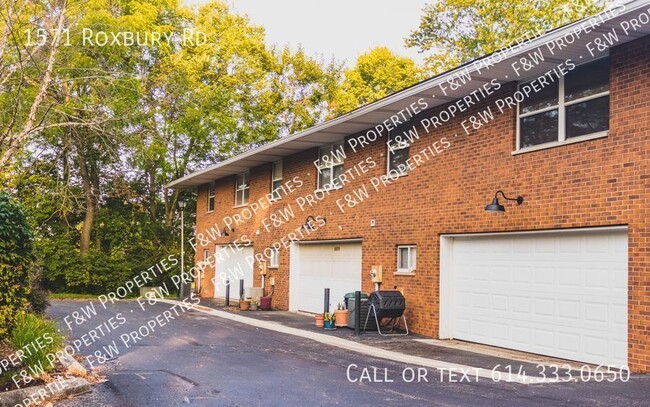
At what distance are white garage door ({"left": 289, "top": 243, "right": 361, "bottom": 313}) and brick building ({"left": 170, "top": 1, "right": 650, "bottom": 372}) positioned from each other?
0.07 metres

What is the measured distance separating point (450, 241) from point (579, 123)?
401 centimetres

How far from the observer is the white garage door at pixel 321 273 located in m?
18.4

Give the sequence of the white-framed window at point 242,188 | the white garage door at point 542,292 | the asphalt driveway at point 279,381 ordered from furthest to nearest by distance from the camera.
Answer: the white-framed window at point 242,188 → the white garage door at point 542,292 → the asphalt driveway at point 279,381

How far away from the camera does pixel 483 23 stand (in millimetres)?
34188

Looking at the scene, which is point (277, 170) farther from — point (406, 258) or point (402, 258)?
point (406, 258)

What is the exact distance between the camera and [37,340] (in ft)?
29.4

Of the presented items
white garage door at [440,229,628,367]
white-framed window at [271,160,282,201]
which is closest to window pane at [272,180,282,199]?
white-framed window at [271,160,282,201]

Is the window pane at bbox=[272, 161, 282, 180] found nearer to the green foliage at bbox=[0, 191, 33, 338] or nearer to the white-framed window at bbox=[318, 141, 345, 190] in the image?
the white-framed window at bbox=[318, 141, 345, 190]

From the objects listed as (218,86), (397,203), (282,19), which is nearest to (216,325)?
(397,203)

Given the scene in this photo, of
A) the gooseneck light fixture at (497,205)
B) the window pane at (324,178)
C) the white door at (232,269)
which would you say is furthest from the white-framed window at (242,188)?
the gooseneck light fixture at (497,205)

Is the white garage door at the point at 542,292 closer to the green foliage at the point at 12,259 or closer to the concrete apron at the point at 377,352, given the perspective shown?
the concrete apron at the point at 377,352

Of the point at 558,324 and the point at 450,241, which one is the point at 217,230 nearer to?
the point at 450,241

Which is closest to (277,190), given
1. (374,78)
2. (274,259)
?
(274,259)

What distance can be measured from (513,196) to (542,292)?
72.3 inches
